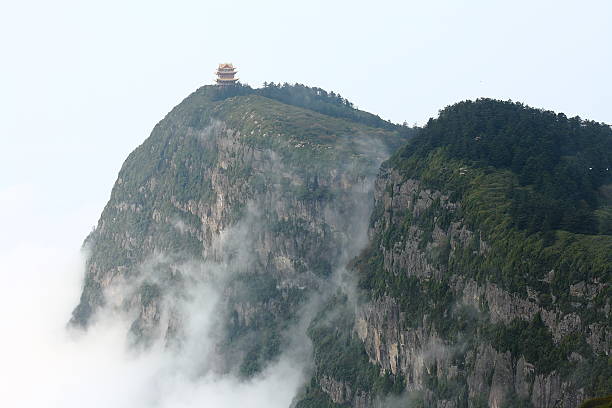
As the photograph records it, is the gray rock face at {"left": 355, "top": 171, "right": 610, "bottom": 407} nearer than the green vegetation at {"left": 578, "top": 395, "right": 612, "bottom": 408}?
No

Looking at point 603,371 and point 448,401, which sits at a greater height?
point 603,371

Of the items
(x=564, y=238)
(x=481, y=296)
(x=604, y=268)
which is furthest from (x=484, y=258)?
Result: (x=604, y=268)

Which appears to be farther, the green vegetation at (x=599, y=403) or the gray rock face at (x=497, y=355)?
the gray rock face at (x=497, y=355)

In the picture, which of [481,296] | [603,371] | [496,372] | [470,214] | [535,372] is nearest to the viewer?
[603,371]

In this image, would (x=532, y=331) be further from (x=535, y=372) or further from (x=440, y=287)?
(x=440, y=287)

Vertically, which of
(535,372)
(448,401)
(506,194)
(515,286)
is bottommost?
(448,401)

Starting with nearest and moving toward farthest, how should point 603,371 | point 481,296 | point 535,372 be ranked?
point 603,371 < point 535,372 < point 481,296

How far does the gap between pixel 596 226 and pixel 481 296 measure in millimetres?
23619

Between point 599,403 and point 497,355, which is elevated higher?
point 599,403

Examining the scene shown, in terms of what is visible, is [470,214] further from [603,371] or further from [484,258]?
[603,371]

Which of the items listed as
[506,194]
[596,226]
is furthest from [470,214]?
[596,226]

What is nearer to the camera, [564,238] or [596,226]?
[564,238]

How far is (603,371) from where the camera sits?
474 ft

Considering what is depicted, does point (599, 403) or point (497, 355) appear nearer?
point (599, 403)
